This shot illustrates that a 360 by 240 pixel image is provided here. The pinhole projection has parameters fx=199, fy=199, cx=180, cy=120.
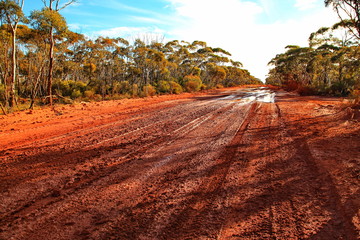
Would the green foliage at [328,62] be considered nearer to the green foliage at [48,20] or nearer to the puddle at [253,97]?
the puddle at [253,97]

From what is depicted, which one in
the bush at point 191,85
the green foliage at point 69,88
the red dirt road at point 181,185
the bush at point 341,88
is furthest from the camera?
the green foliage at point 69,88

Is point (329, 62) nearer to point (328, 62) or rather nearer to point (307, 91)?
point (328, 62)

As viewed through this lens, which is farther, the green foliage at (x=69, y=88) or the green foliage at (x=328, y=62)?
the green foliage at (x=69, y=88)

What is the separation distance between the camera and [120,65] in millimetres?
31609

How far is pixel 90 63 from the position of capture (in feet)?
93.7

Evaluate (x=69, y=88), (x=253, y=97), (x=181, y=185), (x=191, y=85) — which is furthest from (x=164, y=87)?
(x=181, y=185)

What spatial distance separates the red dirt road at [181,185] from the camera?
195 cm

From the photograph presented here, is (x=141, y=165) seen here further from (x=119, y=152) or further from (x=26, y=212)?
(x=26, y=212)

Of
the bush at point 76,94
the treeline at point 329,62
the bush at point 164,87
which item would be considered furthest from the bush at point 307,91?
the bush at point 76,94

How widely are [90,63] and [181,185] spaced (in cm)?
3021

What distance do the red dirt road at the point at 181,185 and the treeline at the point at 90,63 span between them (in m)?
10.3

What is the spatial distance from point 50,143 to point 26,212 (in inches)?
107

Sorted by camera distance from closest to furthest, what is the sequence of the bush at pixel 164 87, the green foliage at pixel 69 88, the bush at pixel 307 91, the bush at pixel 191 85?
the bush at pixel 307 91 → the bush at pixel 164 87 → the bush at pixel 191 85 → the green foliage at pixel 69 88

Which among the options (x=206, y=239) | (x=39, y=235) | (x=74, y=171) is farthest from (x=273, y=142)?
(x=39, y=235)
